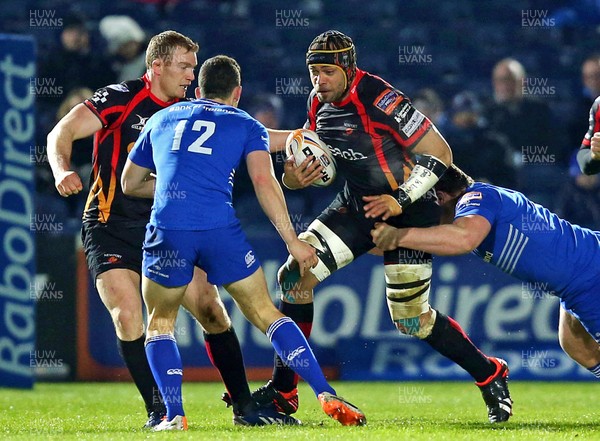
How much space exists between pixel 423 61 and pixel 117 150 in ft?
27.4

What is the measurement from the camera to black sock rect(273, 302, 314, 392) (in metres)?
6.88

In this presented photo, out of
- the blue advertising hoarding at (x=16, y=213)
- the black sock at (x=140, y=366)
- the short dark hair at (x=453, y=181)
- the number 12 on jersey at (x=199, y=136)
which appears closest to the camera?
the number 12 on jersey at (x=199, y=136)

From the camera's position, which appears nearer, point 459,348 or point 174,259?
point 174,259

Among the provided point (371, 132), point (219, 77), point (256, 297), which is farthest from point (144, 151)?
point (371, 132)

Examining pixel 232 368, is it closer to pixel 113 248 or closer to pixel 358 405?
pixel 113 248

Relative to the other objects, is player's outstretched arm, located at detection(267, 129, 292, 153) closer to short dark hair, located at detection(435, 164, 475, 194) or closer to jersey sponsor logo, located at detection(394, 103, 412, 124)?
jersey sponsor logo, located at detection(394, 103, 412, 124)

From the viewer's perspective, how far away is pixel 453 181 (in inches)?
268

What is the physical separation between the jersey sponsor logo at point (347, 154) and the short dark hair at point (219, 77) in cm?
122

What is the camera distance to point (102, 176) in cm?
693

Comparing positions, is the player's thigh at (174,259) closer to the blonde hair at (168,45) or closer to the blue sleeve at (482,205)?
the blonde hair at (168,45)

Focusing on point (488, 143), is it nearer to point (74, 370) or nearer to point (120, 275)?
point (74, 370)

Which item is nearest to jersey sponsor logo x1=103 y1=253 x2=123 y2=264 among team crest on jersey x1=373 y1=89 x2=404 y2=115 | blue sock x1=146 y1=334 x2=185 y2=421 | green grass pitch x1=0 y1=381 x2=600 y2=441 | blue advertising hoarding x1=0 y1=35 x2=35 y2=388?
blue sock x1=146 y1=334 x2=185 y2=421

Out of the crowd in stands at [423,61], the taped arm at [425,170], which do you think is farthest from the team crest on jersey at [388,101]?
the crowd in stands at [423,61]

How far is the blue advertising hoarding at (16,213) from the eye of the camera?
31.5 ft
